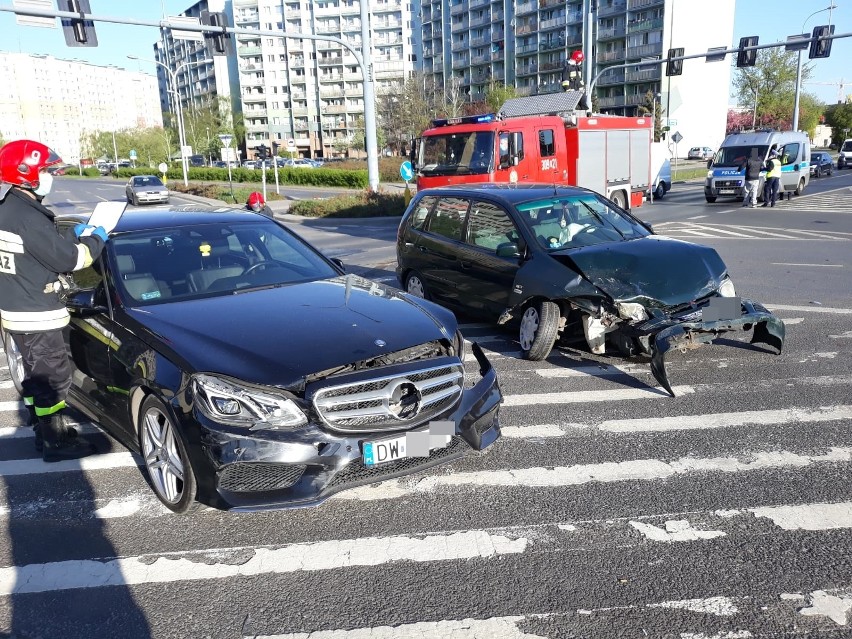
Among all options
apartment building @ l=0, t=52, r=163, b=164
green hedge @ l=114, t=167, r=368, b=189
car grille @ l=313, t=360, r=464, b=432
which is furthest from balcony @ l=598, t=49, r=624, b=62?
apartment building @ l=0, t=52, r=163, b=164

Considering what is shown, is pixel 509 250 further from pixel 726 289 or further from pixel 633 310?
pixel 726 289

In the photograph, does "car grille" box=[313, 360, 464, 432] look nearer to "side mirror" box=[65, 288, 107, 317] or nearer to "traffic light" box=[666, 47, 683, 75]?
"side mirror" box=[65, 288, 107, 317]

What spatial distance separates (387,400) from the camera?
151 inches

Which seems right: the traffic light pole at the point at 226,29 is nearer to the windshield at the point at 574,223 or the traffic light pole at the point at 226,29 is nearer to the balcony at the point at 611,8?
the windshield at the point at 574,223

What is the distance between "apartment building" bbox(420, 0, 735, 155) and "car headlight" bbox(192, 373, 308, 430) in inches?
2743

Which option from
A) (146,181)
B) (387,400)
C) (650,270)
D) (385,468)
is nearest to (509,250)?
(650,270)

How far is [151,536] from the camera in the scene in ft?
12.8

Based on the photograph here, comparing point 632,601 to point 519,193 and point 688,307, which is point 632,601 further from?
point 519,193

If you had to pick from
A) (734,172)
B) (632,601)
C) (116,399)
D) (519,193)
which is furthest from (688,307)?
(734,172)

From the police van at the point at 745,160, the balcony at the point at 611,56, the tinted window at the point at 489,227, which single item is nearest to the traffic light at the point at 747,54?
the police van at the point at 745,160

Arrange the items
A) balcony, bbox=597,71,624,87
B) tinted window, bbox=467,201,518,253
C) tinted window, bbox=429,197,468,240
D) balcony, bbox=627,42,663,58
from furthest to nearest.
Answer: balcony, bbox=597,71,624,87 → balcony, bbox=627,42,663,58 → tinted window, bbox=429,197,468,240 → tinted window, bbox=467,201,518,253

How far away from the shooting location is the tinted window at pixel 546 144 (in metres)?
17.2

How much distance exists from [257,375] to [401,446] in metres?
0.84

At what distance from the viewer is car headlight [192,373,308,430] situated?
11.9 feet
